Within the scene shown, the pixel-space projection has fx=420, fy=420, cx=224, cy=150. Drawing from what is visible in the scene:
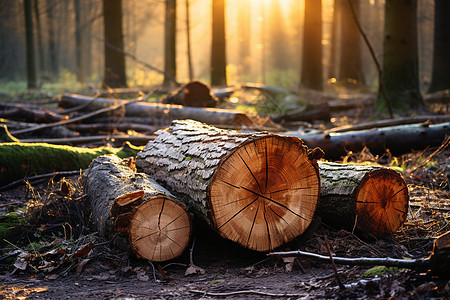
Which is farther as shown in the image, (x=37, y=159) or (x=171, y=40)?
(x=171, y=40)

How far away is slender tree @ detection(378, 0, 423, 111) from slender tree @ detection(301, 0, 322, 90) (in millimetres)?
6287

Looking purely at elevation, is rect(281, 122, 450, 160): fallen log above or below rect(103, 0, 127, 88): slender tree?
below

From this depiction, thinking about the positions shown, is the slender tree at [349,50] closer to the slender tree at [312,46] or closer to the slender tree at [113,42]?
the slender tree at [312,46]

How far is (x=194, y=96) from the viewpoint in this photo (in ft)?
35.1

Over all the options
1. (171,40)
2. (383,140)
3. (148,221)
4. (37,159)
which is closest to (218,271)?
(148,221)

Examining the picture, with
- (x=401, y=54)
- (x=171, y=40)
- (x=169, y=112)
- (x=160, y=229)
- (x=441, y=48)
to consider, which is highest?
(x=171, y=40)

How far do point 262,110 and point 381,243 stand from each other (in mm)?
7662

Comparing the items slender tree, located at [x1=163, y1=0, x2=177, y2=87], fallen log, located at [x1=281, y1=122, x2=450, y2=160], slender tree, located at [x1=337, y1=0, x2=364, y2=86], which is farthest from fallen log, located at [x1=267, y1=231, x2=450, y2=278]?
slender tree, located at [x1=337, y1=0, x2=364, y2=86]

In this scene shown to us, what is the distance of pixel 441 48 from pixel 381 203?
45.1ft

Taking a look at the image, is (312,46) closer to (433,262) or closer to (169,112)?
(169,112)

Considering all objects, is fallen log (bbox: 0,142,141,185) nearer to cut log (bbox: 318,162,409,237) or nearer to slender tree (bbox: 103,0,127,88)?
cut log (bbox: 318,162,409,237)

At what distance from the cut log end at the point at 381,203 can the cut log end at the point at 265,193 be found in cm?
47

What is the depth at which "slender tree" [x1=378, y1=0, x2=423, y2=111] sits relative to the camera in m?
10.4

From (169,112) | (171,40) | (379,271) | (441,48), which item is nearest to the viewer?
(379,271)
